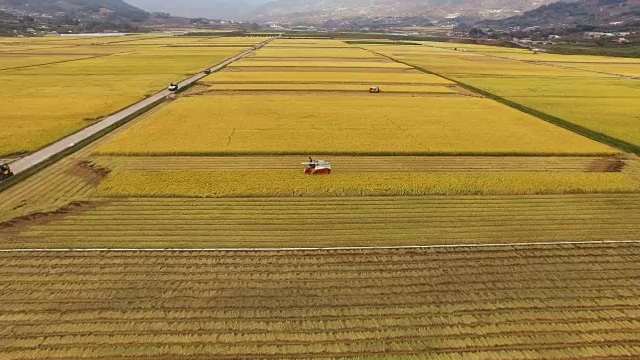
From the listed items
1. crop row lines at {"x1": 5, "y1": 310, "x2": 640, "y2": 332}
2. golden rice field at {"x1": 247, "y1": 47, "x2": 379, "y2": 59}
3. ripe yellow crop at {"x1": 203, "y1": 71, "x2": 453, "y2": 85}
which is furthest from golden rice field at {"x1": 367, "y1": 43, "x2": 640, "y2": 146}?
crop row lines at {"x1": 5, "y1": 310, "x2": 640, "y2": 332}

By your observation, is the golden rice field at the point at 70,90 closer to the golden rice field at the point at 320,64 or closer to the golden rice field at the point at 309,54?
the golden rice field at the point at 320,64

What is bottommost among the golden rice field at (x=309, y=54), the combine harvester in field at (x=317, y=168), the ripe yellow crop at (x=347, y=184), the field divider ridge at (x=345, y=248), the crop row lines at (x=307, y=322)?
the crop row lines at (x=307, y=322)

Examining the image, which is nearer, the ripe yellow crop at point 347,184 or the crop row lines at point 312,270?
the crop row lines at point 312,270

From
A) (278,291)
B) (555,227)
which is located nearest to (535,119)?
(555,227)

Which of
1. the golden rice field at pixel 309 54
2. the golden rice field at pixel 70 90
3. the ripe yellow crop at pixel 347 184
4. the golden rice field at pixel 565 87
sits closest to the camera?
the ripe yellow crop at pixel 347 184

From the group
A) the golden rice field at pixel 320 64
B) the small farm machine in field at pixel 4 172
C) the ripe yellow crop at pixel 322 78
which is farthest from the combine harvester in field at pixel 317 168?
the golden rice field at pixel 320 64

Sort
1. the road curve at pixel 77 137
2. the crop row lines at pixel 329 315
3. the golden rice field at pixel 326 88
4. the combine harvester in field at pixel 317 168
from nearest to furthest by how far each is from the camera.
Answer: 1. the crop row lines at pixel 329 315
2. the combine harvester in field at pixel 317 168
3. the road curve at pixel 77 137
4. the golden rice field at pixel 326 88

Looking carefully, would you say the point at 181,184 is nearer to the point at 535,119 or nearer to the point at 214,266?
the point at 214,266

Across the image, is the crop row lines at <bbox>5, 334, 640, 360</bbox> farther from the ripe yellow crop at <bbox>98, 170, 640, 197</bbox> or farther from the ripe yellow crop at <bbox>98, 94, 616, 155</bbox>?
the ripe yellow crop at <bbox>98, 94, 616, 155</bbox>
